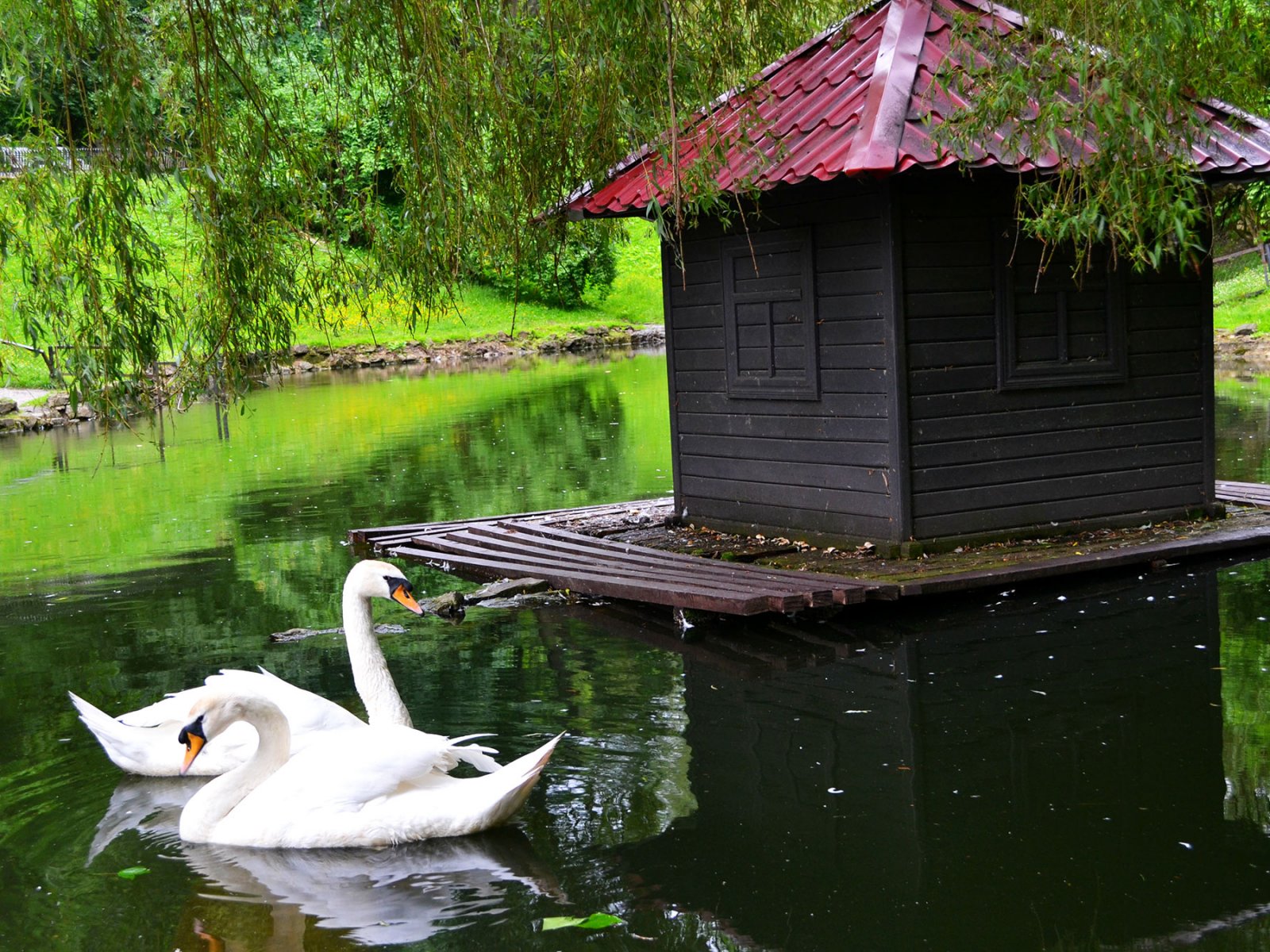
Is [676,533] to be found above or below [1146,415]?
below

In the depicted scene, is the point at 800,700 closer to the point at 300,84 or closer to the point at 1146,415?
the point at 1146,415

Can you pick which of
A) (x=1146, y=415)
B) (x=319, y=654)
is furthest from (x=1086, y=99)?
(x=319, y=654)

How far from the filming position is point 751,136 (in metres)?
10.7

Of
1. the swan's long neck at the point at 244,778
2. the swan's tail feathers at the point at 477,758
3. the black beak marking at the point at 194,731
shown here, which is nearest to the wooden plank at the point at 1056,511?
the swan's tail feathers at the point at 477,758

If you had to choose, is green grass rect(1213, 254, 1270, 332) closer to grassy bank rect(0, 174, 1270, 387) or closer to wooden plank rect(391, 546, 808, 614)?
grassy bank rect(0, 174, 1270, 387)

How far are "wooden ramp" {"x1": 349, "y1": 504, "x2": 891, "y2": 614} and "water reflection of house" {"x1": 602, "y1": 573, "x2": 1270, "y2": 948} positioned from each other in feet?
1.50

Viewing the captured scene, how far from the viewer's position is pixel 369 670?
6809 millimetres

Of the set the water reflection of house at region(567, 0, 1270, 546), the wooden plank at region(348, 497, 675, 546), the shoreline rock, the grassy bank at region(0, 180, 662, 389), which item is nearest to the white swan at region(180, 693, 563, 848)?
the water reflection of house at region(567, 0, 1270, 546)

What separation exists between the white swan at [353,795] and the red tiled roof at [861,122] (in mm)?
4024

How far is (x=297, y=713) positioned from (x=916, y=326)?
5541 millimetres

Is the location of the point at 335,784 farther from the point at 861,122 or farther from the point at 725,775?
the point at 861,122

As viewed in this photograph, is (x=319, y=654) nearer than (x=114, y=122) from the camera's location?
No

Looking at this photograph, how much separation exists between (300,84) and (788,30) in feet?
12.2

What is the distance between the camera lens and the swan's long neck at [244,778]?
238 inches
